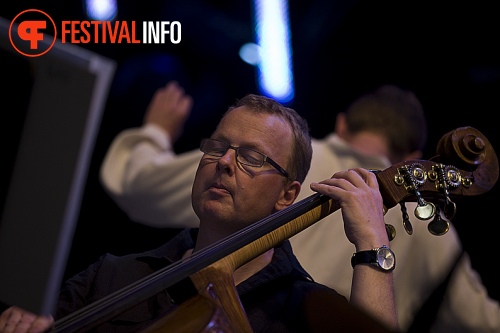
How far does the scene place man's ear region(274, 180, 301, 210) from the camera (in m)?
1.35

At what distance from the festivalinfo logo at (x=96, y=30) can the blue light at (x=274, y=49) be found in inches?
12.7

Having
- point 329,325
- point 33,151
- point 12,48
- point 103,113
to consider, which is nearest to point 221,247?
point 329,325

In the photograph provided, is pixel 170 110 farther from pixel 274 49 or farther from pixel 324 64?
pixel 324 64

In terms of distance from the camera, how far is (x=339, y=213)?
1.83 metres

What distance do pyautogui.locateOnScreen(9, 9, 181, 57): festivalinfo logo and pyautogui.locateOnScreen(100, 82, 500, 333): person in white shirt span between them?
0.24 metres

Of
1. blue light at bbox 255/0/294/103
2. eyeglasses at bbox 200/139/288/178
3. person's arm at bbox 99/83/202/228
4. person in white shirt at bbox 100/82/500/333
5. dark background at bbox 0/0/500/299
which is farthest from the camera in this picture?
blue light at bbox 255/0/294/103

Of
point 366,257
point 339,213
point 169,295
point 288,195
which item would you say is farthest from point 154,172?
point 366,257

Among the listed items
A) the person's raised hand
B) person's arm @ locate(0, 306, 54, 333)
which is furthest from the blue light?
person's arm @ locate(0, 306, 54, 333)

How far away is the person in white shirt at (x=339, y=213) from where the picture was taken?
1759mm

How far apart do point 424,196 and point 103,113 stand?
1408mm

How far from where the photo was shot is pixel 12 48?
1.74 meters

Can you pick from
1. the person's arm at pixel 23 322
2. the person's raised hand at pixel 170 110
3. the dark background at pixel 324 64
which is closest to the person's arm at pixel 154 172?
the person's raised hand at pixel 170 110

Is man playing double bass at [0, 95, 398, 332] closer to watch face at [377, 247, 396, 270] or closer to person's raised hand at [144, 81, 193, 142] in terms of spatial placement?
watch face at [377, 247, 396, 270]

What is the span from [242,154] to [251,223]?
0.14 meters
